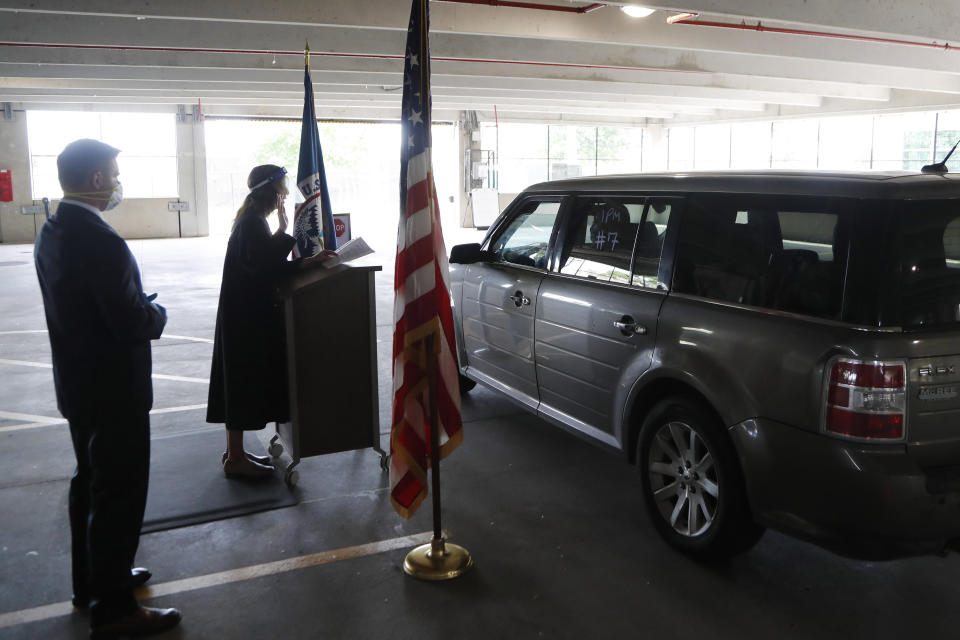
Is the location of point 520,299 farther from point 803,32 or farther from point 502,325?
point 803,32

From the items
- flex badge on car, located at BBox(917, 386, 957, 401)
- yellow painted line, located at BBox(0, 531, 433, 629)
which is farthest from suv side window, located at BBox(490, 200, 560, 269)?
flex badge on car, located at BBox(917, 386, 957, 401)

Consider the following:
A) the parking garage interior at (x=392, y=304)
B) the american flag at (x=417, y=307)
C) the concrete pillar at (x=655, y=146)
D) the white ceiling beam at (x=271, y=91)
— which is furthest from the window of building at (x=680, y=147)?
the american flag at (x=417, y=307)

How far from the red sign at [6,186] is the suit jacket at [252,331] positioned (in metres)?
21.1

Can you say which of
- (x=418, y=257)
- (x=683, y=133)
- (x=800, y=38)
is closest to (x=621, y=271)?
(x=418, y=257)

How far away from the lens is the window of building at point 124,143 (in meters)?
22.5

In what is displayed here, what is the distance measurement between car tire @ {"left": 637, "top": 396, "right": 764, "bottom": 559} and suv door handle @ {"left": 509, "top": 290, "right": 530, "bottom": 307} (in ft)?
3.92

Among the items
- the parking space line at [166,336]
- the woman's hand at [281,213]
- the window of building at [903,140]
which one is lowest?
the parking space line at [166,336]

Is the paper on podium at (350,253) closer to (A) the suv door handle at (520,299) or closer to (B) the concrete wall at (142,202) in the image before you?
(A) the suv door handle at (520,299)

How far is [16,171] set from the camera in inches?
868

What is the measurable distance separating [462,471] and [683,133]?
2712 centimetres

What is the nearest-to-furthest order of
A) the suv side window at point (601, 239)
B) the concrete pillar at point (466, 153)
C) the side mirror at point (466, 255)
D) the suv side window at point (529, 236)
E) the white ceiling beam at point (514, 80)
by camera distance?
the suv side window at point (601, 239) < the suv side window at point (529, 236) < the side mirror at point (466, 255) < the white ceiling beam at point (514, 80) < the concrete pillar at point (466, 153)

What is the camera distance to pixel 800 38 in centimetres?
1172

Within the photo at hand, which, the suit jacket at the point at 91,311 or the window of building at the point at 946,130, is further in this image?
the window of building at the point at 946,130

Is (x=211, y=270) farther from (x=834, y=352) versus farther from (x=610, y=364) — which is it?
(x=834, y=352)
